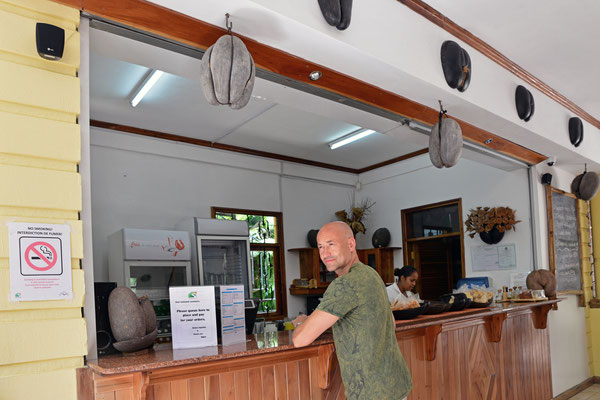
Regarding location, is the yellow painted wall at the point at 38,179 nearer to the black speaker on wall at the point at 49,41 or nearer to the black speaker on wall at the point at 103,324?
the black speaker on wall at the point at 49,41

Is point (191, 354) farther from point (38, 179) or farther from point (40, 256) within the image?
point (38, 179)

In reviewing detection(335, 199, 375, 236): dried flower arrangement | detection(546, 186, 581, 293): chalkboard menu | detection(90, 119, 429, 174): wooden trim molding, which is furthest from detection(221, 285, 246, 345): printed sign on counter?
detection(335, 199, 375, 236): dried flower arrangement

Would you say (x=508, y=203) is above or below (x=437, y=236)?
above

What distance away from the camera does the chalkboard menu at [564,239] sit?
18.9 ft

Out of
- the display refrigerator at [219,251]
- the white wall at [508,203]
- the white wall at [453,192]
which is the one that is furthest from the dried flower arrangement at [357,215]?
the display refrigerator at [219,251]

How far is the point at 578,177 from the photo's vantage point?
6184 millimetres

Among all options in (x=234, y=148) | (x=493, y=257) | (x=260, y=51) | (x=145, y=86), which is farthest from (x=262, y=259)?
(x=260, y=51)

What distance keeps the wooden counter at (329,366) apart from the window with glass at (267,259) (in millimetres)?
3227

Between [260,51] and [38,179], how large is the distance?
133 centimetres

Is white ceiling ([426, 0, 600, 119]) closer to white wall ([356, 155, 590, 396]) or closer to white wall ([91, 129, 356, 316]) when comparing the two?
white wall ([356, 155, 590, 396])

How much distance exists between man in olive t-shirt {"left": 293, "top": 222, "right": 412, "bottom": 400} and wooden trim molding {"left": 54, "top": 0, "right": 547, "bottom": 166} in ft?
4.08

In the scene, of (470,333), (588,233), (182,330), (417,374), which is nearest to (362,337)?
(182,330)

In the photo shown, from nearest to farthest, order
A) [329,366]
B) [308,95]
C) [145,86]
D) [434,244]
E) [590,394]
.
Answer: [329,366]
[308,95]
[145,86]
[590,394]
[434,244]

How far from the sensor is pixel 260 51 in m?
2.77
